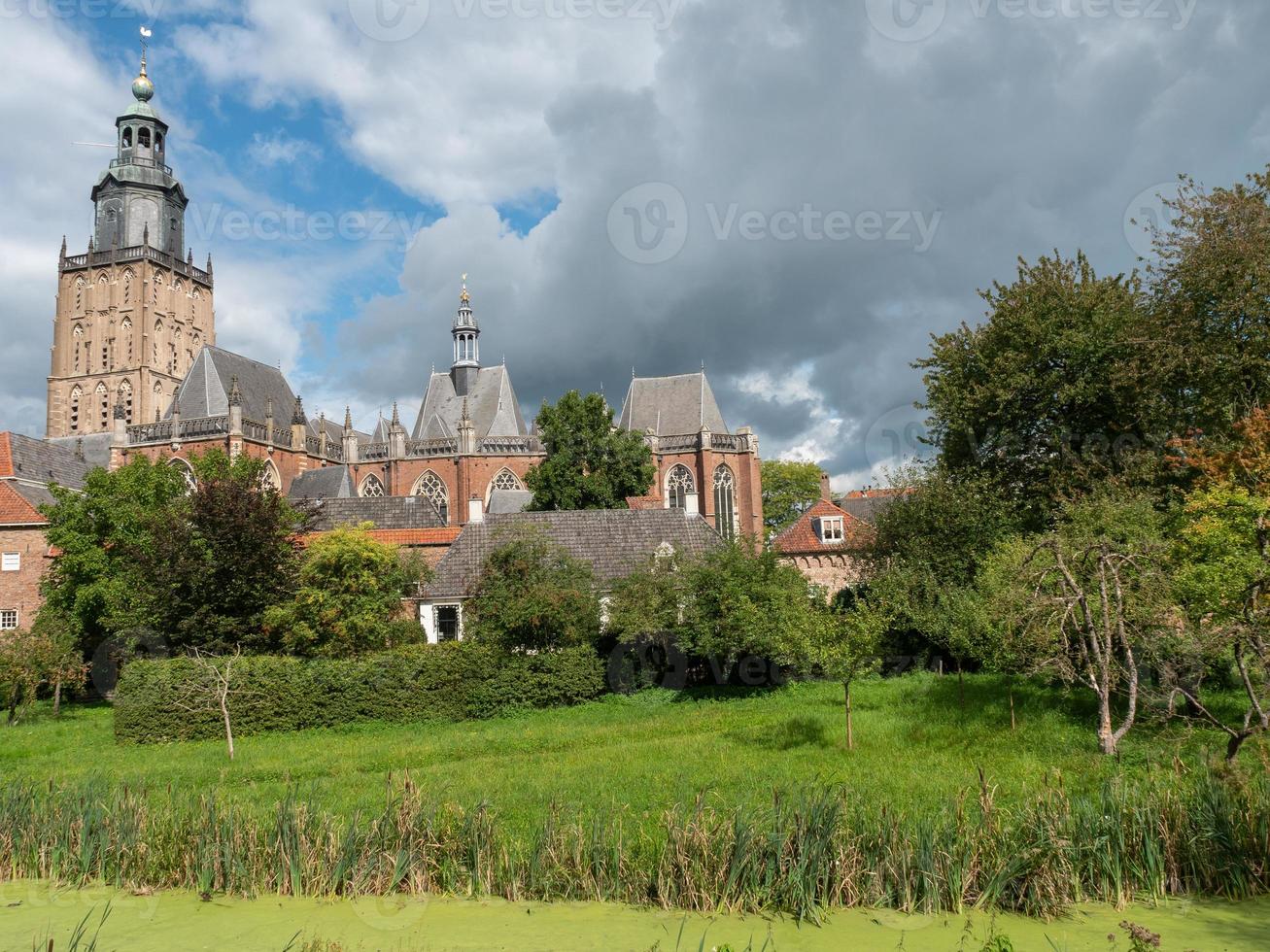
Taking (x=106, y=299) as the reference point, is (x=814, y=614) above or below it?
below

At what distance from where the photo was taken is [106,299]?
3002 inches

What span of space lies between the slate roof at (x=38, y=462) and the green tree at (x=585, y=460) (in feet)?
66.6

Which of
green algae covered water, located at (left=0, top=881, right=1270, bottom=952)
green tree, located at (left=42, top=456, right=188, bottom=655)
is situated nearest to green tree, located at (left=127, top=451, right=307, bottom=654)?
green tree, located at (left=42, top=456, right=188, bottom=655)

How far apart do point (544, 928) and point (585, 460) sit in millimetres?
37366

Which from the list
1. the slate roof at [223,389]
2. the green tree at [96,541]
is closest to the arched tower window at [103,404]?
the slate roof at [223,389]

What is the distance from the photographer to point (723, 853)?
8789mm

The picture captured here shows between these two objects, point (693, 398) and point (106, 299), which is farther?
point (106, 299)

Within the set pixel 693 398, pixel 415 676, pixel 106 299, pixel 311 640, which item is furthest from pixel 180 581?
pixel 106 299

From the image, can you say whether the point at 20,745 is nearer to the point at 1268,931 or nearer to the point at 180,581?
the point at 180,581

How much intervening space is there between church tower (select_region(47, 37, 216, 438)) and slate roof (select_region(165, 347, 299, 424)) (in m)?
15.8

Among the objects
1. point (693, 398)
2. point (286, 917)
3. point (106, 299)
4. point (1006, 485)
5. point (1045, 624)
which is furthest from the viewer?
point (106, 299)

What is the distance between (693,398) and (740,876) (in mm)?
51443

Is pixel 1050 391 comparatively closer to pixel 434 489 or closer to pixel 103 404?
pixel 434 489

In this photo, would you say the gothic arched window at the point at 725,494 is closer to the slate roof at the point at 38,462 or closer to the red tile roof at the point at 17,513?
the slate roof at the point at 38,462
